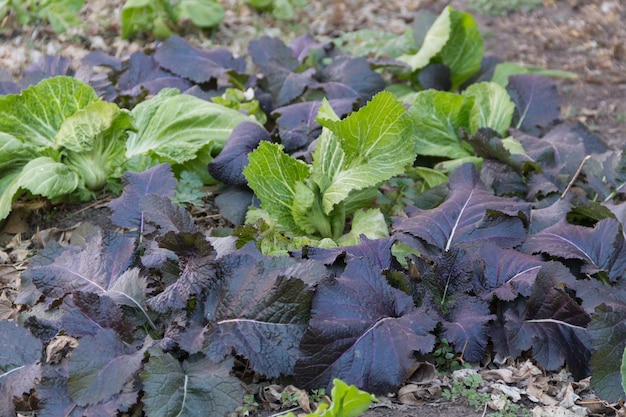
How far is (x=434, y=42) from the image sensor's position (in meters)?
4.54

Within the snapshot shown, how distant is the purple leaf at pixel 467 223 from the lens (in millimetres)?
3031

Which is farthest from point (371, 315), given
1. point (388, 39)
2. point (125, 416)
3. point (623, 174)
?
point (388, 39)

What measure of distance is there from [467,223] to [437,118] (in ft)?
3.35

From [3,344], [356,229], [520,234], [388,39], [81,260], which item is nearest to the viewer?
[3,344]

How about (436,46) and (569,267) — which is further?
(436,46)

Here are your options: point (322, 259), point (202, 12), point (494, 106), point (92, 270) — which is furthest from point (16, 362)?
point (202, 12)

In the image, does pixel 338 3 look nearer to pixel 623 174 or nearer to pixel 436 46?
pixel 436 46

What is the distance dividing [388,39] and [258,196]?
253cm

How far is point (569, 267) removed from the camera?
119 inches

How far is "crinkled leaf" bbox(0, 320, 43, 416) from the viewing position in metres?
2.41

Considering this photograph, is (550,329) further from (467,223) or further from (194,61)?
(194,61)

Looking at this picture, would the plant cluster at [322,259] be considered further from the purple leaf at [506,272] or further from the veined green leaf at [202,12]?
the veined green leaf at [202,12]

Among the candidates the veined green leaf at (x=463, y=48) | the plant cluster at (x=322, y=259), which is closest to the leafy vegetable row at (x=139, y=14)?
the plant cluster at (x=322, y=259)

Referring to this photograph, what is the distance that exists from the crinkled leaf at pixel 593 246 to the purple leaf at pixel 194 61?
88.0 inches
